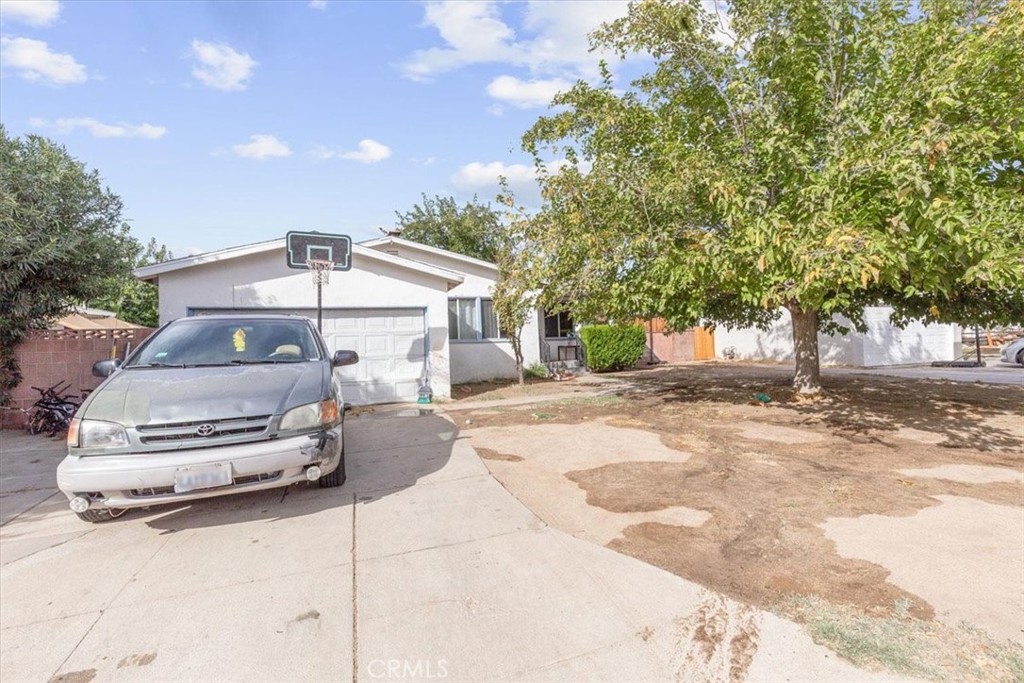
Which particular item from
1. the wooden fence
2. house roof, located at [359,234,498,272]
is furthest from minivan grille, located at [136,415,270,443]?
the wooden fence

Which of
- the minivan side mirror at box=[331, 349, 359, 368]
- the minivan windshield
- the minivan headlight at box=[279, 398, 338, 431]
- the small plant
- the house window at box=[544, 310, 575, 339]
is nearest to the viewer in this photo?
the minivan headlight at box=[279, 398, 338, 431]

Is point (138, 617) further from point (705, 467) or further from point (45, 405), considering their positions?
point (45, 405)

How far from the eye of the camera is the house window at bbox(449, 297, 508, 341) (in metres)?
13.8

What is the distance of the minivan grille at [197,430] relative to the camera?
10.8ft

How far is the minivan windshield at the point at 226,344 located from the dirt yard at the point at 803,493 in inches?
91.3

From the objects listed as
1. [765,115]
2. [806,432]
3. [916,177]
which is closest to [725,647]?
[916,177]

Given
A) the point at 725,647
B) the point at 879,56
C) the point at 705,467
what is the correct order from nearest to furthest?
the point at 725,647 < the point at 705,467 < the point at 879,56

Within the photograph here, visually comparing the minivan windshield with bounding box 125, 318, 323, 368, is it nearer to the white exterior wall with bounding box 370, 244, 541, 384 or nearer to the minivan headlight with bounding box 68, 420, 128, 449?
the minivan headlight with bounding box 68, 420, 128, 449

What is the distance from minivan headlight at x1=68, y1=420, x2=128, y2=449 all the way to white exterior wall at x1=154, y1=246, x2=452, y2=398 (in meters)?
6.55

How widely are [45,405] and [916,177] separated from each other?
1178 centimetres

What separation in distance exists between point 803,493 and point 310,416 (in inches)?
161

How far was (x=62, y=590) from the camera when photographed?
2.91 m

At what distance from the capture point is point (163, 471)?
3.18m

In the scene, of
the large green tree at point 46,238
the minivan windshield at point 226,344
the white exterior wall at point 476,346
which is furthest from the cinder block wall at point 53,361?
the white exterior wall at point 476,346
